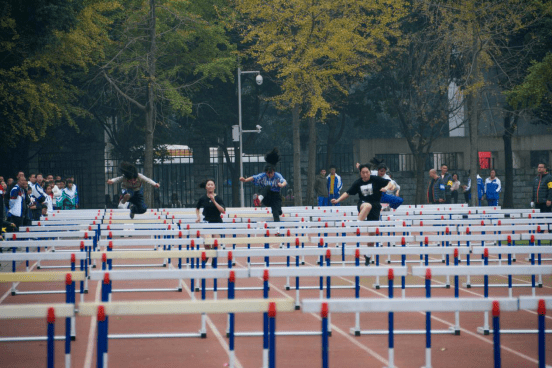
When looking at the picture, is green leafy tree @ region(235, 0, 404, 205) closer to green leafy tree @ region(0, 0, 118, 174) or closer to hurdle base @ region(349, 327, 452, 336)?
green leafy tree @ region(0, 0, 118, 174)

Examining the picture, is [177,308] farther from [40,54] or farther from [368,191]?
[40,54]

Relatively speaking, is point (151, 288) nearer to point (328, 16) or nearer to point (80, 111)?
point (328, 16)

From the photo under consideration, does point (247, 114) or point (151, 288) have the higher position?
point (247, 114)

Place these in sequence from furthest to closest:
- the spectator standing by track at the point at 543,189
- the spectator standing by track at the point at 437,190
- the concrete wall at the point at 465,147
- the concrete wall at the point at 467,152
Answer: the concrete wall at the point at 467,152, the concrete wall at the point at 465,147, the spectator standing by track at the point at 437,190, the spectator standing by track at the point at 543,189

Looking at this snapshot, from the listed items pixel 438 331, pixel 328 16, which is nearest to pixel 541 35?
pixel 328 16

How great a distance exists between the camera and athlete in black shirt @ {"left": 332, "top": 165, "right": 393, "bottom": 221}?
1619 centimetres

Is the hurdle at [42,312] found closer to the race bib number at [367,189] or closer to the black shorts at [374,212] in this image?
the race bib number at [367,189]

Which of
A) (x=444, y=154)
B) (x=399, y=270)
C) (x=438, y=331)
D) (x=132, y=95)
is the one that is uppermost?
(x=132, y=95)

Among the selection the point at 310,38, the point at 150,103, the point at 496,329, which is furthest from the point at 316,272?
the point at 150,103

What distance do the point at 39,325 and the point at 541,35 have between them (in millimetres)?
28073

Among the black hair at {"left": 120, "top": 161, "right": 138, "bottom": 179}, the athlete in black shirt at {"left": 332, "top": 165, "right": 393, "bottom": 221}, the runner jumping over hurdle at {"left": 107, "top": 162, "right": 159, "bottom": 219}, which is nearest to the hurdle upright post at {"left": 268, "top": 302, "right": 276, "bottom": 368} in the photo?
the athlete in black shirt at {"left": 332, "top": 165, "right": 393, "bottom": 221}

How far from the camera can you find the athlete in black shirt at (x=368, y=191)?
637 inches

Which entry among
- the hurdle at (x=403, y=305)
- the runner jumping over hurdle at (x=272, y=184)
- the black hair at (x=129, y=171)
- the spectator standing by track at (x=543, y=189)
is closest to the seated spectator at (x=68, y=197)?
the runner jumping over hurdle at (x=272, y=184)

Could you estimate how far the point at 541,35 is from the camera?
33.5 meters
